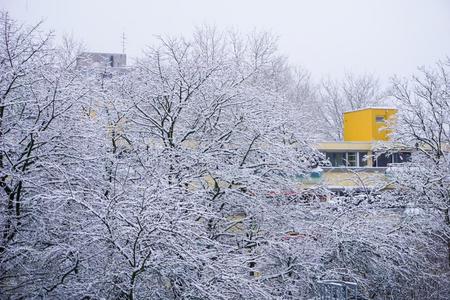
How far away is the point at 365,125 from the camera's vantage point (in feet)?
109

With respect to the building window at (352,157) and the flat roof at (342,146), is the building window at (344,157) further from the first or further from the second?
the flat roof at (342,146)

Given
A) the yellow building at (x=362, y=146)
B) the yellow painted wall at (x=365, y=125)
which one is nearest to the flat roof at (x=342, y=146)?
the yellow building at (x=362, y=146)

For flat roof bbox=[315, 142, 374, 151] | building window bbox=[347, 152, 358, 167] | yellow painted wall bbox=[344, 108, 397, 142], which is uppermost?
yellow painted wall bbox=[344, 108, 397, 142]

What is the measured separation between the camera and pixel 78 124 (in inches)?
391

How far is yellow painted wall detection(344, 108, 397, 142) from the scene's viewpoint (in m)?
32.0

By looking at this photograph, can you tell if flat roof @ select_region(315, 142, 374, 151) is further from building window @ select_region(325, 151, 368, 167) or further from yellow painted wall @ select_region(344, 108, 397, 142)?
yellow painted wall @ select_region(344, 108, 397, 142)

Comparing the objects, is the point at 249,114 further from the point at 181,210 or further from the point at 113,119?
the point at 181,210

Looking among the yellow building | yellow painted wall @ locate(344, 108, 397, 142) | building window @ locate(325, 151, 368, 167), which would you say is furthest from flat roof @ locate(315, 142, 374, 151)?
yellow painted wall @ locate(344, 108, 397, 142)

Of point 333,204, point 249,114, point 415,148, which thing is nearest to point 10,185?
point 249,114

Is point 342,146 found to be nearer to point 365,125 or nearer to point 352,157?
point 352,157

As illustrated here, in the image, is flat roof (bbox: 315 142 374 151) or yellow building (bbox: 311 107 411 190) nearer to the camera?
yellow building (bbox: 311 107 411 190)

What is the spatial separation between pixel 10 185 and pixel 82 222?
68.6 inches

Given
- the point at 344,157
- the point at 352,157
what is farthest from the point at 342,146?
the point at 352,157

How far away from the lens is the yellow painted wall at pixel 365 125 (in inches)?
1261
